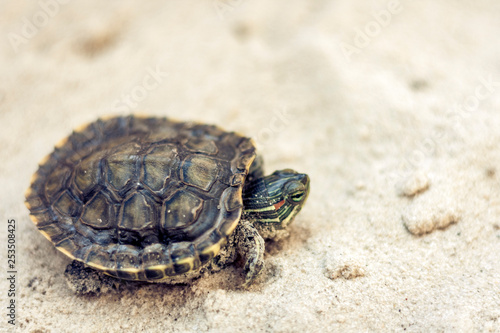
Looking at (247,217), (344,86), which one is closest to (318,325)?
(247,217)

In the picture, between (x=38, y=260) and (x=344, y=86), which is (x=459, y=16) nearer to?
(x=344, y=86)

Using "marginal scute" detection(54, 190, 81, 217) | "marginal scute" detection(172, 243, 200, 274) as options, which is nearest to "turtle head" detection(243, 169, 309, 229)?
"marginal scute" detection(172, 243, 200, 274)

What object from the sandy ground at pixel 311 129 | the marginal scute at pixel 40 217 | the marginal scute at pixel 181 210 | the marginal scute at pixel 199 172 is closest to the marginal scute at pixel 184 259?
the marginal scute at pixel 181 210

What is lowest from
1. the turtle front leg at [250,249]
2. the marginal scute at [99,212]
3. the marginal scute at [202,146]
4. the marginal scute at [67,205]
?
the turtle front leg at [250,249]

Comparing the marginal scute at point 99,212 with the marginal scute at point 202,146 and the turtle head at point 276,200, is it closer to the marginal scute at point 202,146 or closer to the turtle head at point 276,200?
the marginal scute at point 202,146

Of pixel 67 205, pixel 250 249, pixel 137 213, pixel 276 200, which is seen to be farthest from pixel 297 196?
pixel 67 205

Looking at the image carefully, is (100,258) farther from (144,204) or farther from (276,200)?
(276,200)

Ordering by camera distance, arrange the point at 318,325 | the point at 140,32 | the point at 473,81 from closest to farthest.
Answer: the point at 318,325
the point at 473,81
the point at 140,32

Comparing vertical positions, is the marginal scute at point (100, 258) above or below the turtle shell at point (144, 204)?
below
